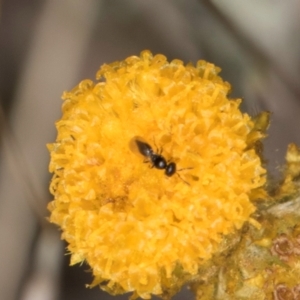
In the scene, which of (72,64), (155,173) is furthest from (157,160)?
(72,64)

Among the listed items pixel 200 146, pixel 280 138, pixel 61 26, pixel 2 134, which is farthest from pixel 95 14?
pixel 200 146

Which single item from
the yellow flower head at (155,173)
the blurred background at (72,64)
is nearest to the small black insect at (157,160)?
the yellow flower head at (155,173)

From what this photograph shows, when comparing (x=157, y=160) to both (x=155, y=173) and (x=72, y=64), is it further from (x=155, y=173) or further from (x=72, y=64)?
(x=72, y=64)

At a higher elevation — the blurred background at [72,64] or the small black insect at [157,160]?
the blurred background at [72,64]

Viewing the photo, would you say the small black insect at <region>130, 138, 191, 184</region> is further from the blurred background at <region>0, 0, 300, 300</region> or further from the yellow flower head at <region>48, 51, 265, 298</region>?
the blurred background at <region>0, 0, 300, 300</region>

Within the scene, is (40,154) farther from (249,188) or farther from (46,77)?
(249,188)

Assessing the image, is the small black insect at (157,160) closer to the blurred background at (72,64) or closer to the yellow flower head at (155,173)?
the yellow flower head at (155,173)
